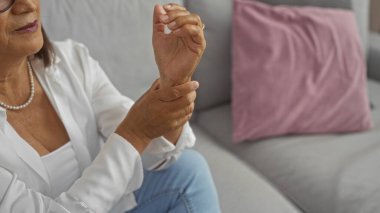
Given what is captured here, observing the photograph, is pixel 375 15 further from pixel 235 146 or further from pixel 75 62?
pixel 75 62

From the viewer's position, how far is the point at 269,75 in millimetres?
1435

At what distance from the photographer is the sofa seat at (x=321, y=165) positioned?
1212mm

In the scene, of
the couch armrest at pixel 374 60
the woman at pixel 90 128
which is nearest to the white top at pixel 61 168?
the woman at pixel 90 128

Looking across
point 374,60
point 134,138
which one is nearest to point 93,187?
point 134,138

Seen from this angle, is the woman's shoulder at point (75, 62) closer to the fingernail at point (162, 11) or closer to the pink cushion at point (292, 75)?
the fingernail at point (162, 11)

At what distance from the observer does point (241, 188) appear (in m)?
1.23

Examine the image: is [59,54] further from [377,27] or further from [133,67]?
[377,27]

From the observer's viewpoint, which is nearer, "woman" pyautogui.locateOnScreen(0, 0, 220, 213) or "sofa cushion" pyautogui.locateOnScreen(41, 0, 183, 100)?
"woman" pyautogui.locateOnScreen(0, 0, 220, 213)

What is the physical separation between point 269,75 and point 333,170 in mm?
335

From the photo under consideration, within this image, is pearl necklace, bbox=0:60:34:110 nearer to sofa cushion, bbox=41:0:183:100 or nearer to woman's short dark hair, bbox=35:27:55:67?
woman's short dark hair, bbox=35:27:55:67

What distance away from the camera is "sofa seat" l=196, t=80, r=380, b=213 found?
1.21 m

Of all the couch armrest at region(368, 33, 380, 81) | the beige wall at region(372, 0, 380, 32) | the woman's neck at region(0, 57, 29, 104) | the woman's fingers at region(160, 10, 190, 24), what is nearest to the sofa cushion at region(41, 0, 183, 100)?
the woman's neck at region(0, 57, 29, 104)

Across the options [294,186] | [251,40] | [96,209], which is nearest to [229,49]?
[251,40]

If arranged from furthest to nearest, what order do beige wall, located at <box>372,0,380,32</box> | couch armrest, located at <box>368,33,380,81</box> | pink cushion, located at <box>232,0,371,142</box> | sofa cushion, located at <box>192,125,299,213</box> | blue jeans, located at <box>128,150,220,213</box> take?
beige wall, located at <box>372,0,380,32</box>
couch armrest, located at <box>368,33,380,81</box>
pink cushion, located at <box>232,0,371,142</box>
sofa cushion, located at <box>192,125,299,213</box>
blue jeans, located at <box>128,150,220,213</box>
